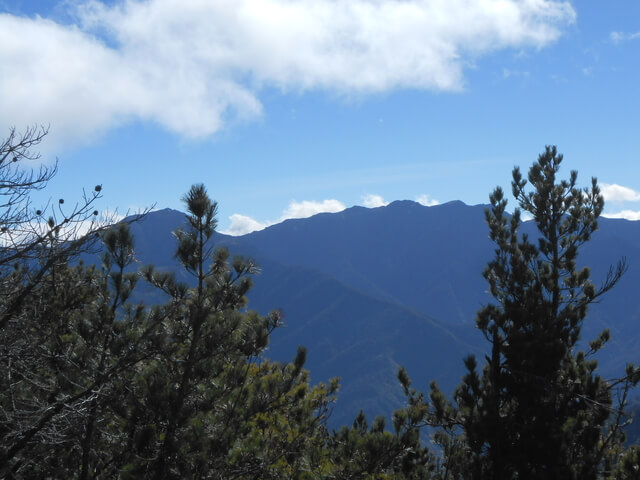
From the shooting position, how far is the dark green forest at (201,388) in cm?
638

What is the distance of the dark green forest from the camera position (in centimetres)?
638

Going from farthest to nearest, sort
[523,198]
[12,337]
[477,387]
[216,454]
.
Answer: [523,198]
[477,387]
[12,337]
[216,454]

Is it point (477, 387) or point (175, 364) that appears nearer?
point (175, 364)

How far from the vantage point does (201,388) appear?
270 inches

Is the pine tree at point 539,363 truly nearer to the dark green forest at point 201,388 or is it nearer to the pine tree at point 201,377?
the dark green forest at point 201,388

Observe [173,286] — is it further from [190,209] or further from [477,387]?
[477,387]

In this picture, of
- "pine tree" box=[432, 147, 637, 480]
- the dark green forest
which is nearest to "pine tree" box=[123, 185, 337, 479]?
the dark green forest

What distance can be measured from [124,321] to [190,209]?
161cm

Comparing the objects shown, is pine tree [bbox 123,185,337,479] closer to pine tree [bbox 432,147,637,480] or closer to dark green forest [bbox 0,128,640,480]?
dark green forest [bbox 0,128,640,480]

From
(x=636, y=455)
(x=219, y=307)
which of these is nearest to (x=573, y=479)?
(x=636, y=455)

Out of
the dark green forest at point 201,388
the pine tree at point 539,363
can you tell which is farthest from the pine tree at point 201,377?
the pine tree at point 539,363

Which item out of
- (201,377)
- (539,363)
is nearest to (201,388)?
(201,377)

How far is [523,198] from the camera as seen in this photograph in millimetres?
12188

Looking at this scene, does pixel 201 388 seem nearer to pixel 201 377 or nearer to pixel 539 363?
pixel 201 377
